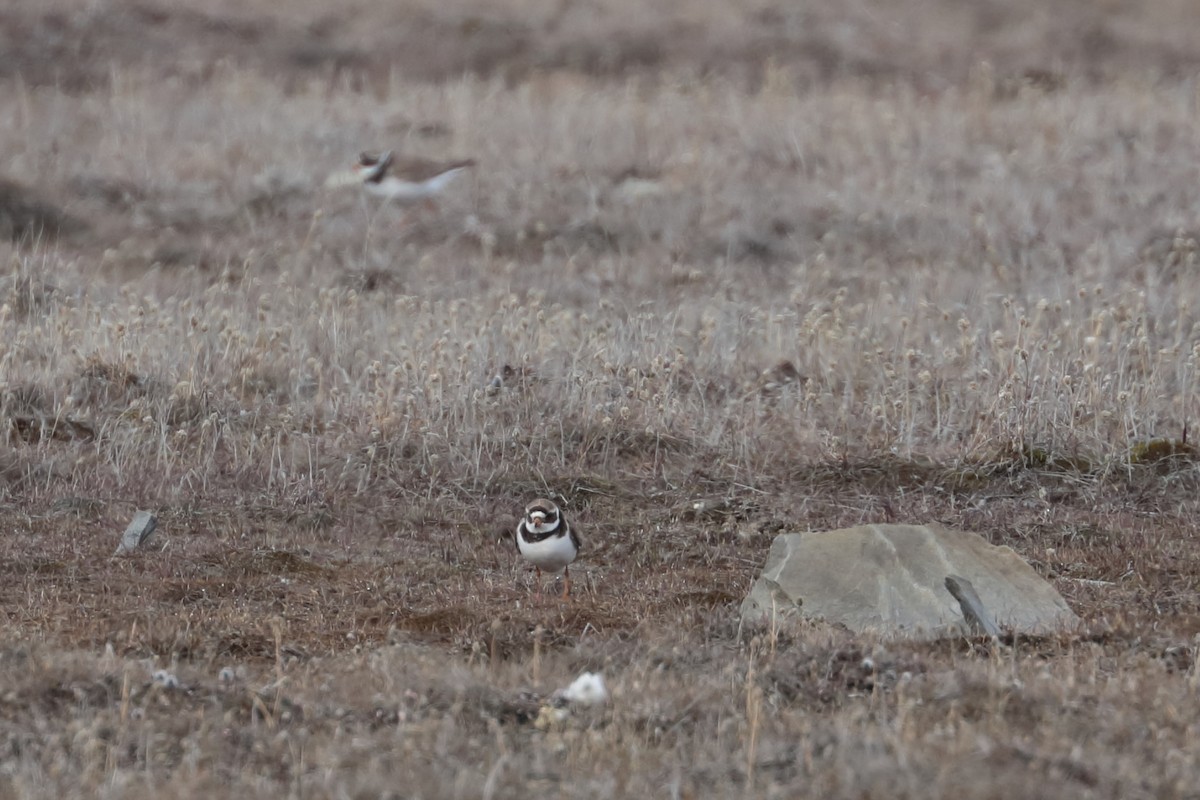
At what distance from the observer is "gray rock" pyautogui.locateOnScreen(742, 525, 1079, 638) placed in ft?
21.6

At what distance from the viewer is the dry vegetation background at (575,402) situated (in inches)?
191

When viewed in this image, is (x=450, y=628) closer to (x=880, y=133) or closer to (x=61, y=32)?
(x=880, y=133)

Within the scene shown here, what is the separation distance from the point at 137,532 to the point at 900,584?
4.29 metres

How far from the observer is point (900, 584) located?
22.0 feet

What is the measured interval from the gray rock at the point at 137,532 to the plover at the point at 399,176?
33.7 feet

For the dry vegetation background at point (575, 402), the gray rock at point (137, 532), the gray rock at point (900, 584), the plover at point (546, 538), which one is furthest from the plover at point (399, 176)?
the gray rock at point (900, 584)

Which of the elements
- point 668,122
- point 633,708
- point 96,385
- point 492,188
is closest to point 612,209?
point 492,188

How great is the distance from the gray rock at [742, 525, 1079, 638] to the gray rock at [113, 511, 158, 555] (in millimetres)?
3573

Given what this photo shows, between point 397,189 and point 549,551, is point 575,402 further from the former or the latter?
point 397,189

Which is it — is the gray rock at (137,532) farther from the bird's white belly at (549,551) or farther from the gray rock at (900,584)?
the gray rock at (900,584)

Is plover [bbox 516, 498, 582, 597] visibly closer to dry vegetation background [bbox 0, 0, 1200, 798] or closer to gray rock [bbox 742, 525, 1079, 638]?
dry vegetation background [bbox 0, 0, 1200, 798]

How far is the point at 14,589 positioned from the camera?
7.45m

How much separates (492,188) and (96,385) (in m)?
8.95

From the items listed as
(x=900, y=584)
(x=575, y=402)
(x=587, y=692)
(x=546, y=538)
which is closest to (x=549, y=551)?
(x=546, y=538)
